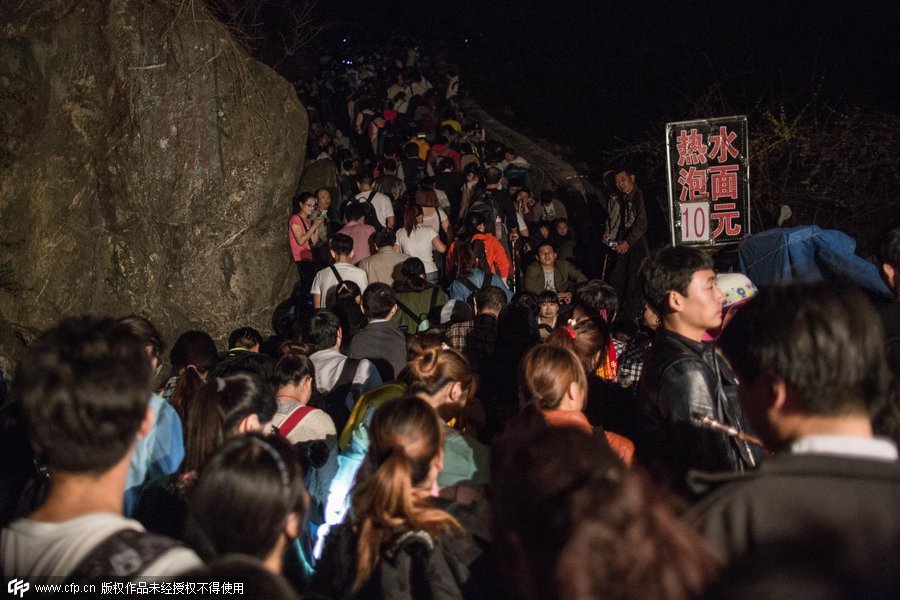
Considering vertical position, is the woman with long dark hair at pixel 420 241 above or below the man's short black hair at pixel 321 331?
above

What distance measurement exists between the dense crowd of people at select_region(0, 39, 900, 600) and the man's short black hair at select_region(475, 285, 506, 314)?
92 centimetres

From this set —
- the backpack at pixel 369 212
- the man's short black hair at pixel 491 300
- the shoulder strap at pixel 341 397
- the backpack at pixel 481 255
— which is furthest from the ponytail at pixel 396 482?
the backpack at pixel 369 212

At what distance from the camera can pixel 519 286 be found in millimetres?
11312

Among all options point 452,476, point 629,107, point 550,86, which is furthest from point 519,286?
point 550,86

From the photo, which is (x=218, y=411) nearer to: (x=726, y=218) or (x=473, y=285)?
(x=473, y=285)

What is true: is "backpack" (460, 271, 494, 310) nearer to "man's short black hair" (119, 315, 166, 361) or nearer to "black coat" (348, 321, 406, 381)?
"black coat" (348, 321, 406, 381)

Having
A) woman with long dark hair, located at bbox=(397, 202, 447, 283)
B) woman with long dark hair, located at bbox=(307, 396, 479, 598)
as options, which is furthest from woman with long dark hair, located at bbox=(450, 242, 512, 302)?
woman with long dark hair, located at bbox=(307, 396, 479, 598)

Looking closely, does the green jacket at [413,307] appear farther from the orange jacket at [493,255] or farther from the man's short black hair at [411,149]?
the man's short black hair at [411,149]

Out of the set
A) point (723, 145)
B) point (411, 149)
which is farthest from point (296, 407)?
point (411, 149)

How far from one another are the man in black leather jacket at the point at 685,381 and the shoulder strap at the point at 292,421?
1.94 meters

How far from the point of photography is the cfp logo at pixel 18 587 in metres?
1.95

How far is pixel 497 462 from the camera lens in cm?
204

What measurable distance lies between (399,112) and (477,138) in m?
2.43

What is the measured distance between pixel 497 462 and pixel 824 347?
2.91 ft
